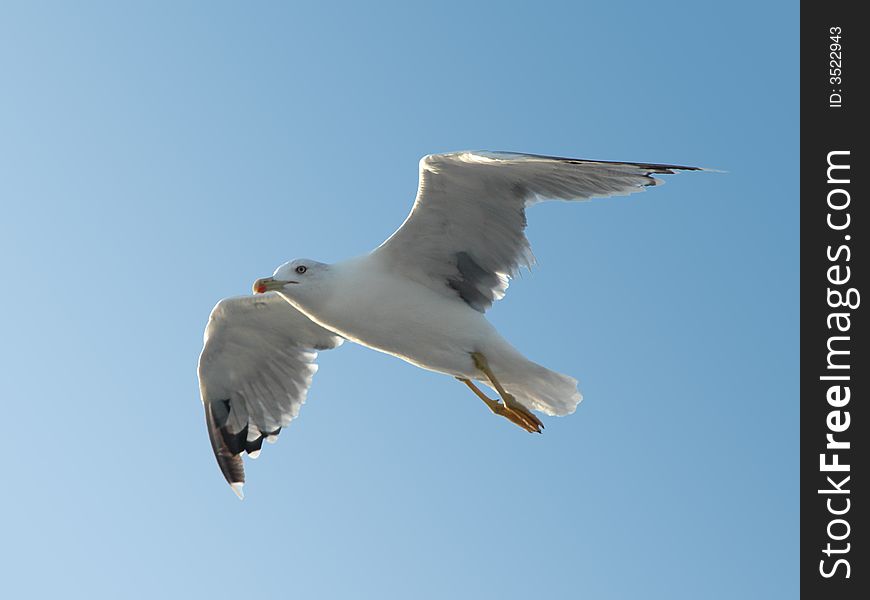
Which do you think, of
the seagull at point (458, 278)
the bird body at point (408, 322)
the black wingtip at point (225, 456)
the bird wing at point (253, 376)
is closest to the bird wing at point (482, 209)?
the seagull at point (458, 278)

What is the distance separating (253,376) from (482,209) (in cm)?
295

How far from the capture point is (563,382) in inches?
355

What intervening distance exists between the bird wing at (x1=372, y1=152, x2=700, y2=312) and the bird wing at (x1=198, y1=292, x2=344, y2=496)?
1.64m

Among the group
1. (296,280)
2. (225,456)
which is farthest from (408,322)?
(225,456)

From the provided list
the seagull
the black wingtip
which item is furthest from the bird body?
the black wingtip

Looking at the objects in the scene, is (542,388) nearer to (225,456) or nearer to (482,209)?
(482,209)

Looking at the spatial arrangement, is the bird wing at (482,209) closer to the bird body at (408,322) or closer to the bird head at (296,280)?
the bird body at (408,322)

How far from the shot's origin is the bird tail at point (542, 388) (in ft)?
29.3

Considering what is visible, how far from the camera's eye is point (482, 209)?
8648mm

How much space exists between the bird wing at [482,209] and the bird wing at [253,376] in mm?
1638

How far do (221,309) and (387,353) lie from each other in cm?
171

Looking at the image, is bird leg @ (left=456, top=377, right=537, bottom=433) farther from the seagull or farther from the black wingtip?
the black wingtip

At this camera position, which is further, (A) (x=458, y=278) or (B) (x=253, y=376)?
(B) (x=253, y=376)

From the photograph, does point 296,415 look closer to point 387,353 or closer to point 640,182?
point 387,353
